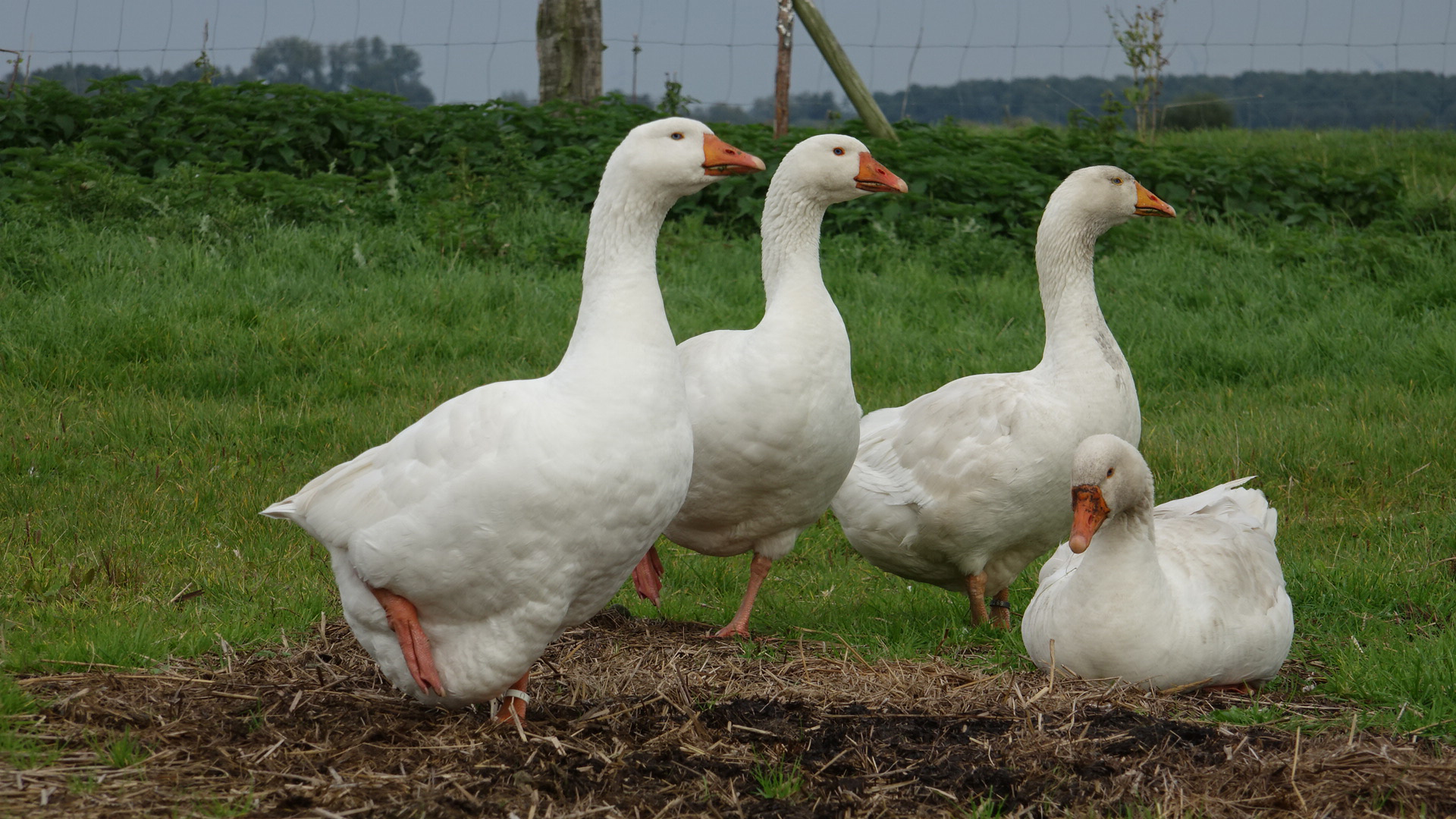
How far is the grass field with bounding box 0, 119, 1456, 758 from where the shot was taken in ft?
16.6

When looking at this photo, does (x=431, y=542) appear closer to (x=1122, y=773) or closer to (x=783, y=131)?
(x=1122, y=773)

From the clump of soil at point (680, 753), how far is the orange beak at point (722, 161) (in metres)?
1.65

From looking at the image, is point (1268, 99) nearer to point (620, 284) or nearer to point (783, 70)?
point (783, 70)

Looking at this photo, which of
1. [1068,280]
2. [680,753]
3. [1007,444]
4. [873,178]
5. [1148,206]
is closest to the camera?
[680,753]

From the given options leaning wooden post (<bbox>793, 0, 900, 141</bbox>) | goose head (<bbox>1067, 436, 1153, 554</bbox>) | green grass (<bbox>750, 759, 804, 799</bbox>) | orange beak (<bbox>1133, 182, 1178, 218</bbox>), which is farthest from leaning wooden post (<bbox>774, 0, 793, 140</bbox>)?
green grass (<bbox>750, 759, 804, 799</bbox>)

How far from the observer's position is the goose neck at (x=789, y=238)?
17.2 ft

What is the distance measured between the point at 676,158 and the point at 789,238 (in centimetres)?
149

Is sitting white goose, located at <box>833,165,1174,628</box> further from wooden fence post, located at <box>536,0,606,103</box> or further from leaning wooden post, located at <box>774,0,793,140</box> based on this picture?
wooden fence post, located at <box>536,0,606,103</box>

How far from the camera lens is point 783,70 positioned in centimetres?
1188

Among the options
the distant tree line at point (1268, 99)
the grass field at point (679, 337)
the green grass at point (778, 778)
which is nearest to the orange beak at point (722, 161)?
the green grass at point (778, 778)

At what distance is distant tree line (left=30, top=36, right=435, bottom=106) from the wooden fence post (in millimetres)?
1506

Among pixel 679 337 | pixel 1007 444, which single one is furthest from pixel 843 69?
pixel 1007 444

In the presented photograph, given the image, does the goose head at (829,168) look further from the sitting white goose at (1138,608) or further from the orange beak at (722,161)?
the sitting white goose at (1138,608)

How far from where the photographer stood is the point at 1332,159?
14.2 metres
